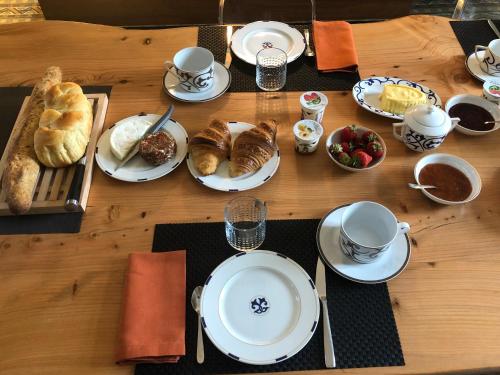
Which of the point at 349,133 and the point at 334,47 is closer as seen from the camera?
the point at 349,133

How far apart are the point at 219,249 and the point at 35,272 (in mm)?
403

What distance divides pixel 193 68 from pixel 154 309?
75cm

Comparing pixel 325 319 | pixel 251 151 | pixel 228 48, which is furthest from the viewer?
pixel 228 48

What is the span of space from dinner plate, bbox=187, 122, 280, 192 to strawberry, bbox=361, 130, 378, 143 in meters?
0.23

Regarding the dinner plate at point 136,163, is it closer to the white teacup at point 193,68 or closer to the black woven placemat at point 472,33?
the white teacup at point 193,68

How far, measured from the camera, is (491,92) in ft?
3.92

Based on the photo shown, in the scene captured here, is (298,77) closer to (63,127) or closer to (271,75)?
(271,75)

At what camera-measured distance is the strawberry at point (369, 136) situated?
3.59 ft

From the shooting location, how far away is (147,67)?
137 cm

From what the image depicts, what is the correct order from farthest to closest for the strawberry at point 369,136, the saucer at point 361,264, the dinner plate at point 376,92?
the dinner plate at point 376,92 → the strawberry at point 369,136 → the saucer at point 361,264

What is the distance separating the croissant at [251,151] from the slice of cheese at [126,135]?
0.87 ft

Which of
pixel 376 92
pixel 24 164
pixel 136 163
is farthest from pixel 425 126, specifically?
pixel 24 164

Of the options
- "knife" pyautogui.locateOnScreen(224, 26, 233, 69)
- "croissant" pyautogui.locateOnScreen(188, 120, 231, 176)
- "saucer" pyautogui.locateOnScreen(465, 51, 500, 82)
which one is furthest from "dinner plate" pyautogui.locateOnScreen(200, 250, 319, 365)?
"saucer" pyautogui.locateOnScreen(465, 51, 500, 82)

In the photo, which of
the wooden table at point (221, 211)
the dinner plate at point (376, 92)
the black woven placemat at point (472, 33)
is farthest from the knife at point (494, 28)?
the dinner plate at point (376, 92)
